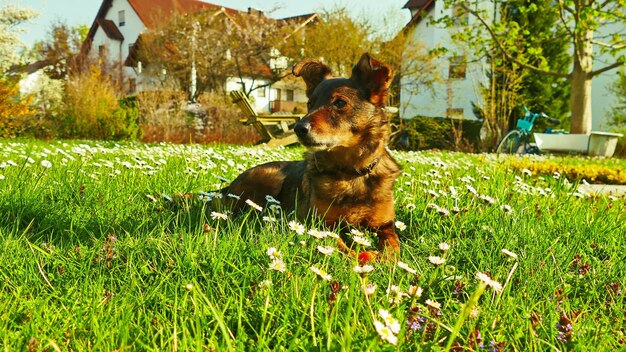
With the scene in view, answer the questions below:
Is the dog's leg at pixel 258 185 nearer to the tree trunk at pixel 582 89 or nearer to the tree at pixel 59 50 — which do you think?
the tree trunk at pixel 582 89

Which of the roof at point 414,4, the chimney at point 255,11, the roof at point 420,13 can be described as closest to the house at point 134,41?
the chimney at point 255,11

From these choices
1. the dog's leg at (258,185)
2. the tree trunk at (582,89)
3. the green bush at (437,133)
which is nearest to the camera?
the dog's leg at (258,185)

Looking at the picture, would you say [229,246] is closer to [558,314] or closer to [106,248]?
[106,248]

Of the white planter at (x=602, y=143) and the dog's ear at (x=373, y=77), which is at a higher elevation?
the dog's ear at (x=373, y=77)

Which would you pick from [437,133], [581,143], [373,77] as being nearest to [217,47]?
[437,133]

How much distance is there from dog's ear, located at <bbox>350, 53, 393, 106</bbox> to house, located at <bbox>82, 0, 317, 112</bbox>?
43116mm

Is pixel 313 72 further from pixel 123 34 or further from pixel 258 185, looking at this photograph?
pixel 123 34

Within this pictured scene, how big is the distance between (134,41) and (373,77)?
5179 centimetres

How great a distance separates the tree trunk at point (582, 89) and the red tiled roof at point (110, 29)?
44748mm

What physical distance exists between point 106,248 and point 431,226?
2.19 meters

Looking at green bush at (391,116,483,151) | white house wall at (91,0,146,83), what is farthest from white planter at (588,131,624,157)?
white house wall at (91,0,146,83)

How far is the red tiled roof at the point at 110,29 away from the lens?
170ft

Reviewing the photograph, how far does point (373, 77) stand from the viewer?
13.2 feet

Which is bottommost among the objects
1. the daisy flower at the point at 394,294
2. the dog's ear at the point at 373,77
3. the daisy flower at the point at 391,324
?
the daisy flower at the point at 394,294
